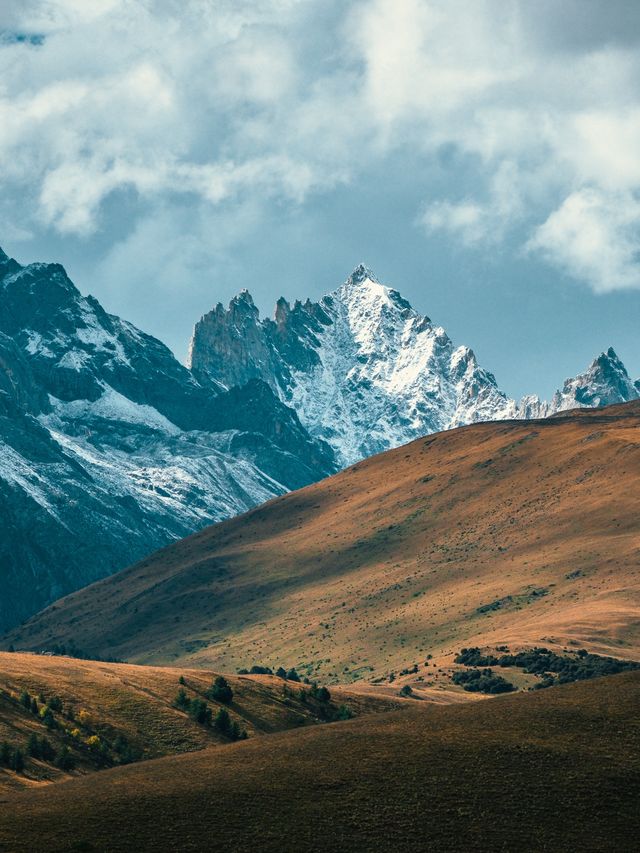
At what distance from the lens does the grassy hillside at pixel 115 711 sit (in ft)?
414

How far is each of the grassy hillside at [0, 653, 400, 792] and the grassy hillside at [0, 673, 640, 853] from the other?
90.6 feet

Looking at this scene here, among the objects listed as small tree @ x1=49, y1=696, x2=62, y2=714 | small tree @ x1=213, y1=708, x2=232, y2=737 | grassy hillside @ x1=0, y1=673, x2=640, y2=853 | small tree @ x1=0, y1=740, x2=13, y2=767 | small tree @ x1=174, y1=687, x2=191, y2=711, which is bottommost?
grassy hillside @ x1=0, y1=673, x2=640, y2=853

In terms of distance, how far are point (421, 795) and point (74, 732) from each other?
182 ft

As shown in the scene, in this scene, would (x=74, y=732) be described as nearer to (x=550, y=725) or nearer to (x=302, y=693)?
(x=302, y=693)

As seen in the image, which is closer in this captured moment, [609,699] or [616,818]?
[616,818]

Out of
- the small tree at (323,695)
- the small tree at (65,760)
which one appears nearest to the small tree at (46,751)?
the small tree at (65,760)

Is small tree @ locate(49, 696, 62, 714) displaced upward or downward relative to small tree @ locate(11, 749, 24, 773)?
upward

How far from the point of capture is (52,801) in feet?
279

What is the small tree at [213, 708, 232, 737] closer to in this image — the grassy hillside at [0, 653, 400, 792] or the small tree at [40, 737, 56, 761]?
the grassy hillside at [0, 653, 400, 792]

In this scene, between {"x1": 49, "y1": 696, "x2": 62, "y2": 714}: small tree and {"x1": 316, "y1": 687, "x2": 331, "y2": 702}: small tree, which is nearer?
{"x1": 49, "y1": 696, "x2": 62, "y2": 714}: small tree

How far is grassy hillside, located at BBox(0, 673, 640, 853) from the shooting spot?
261 feet

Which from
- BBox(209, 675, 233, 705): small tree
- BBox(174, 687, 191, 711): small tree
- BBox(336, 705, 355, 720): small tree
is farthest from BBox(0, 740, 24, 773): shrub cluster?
BBox(336, 705, 355, 720): small tree

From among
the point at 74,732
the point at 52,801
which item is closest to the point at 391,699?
the point at 74,732

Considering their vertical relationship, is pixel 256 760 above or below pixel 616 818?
above
